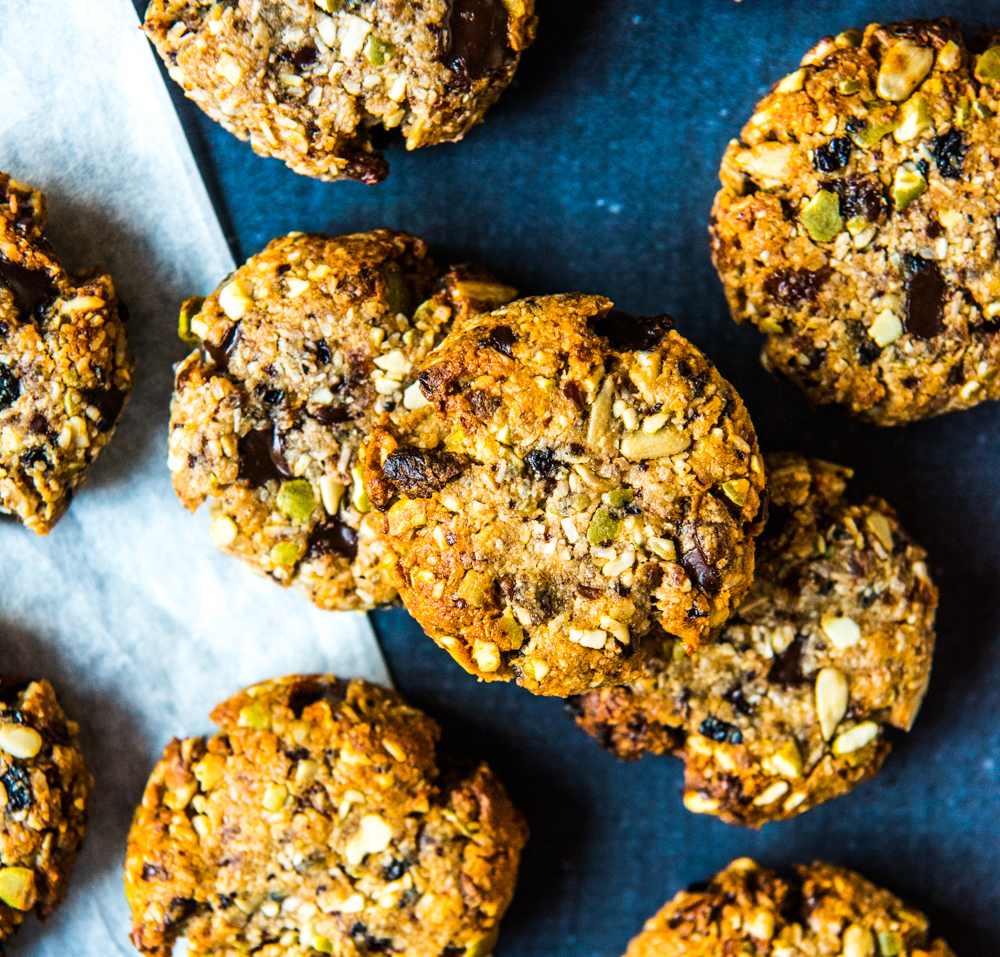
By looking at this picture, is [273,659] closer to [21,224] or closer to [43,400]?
[43,400]

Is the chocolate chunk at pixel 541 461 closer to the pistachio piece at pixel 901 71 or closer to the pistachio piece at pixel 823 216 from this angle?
the pistachio piece at pixel 823 216

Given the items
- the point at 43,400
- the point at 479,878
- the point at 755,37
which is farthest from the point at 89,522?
the point at 755,37

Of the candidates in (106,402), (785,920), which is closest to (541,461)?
(106,402)

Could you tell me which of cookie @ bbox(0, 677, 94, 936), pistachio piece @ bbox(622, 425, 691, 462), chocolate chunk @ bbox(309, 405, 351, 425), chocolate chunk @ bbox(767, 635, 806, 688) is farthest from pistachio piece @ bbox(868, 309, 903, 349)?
cookie @ bbox(0, 677, 94, 936)

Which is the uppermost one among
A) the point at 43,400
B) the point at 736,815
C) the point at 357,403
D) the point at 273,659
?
the point at 43,400

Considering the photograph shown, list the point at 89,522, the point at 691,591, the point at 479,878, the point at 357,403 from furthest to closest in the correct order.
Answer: the point at 89,522 < the point at 479,878 < the point at 357,403 < the point at 691,591

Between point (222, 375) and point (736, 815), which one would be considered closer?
point (222, 375)

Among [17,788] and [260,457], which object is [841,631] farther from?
[17,788]
